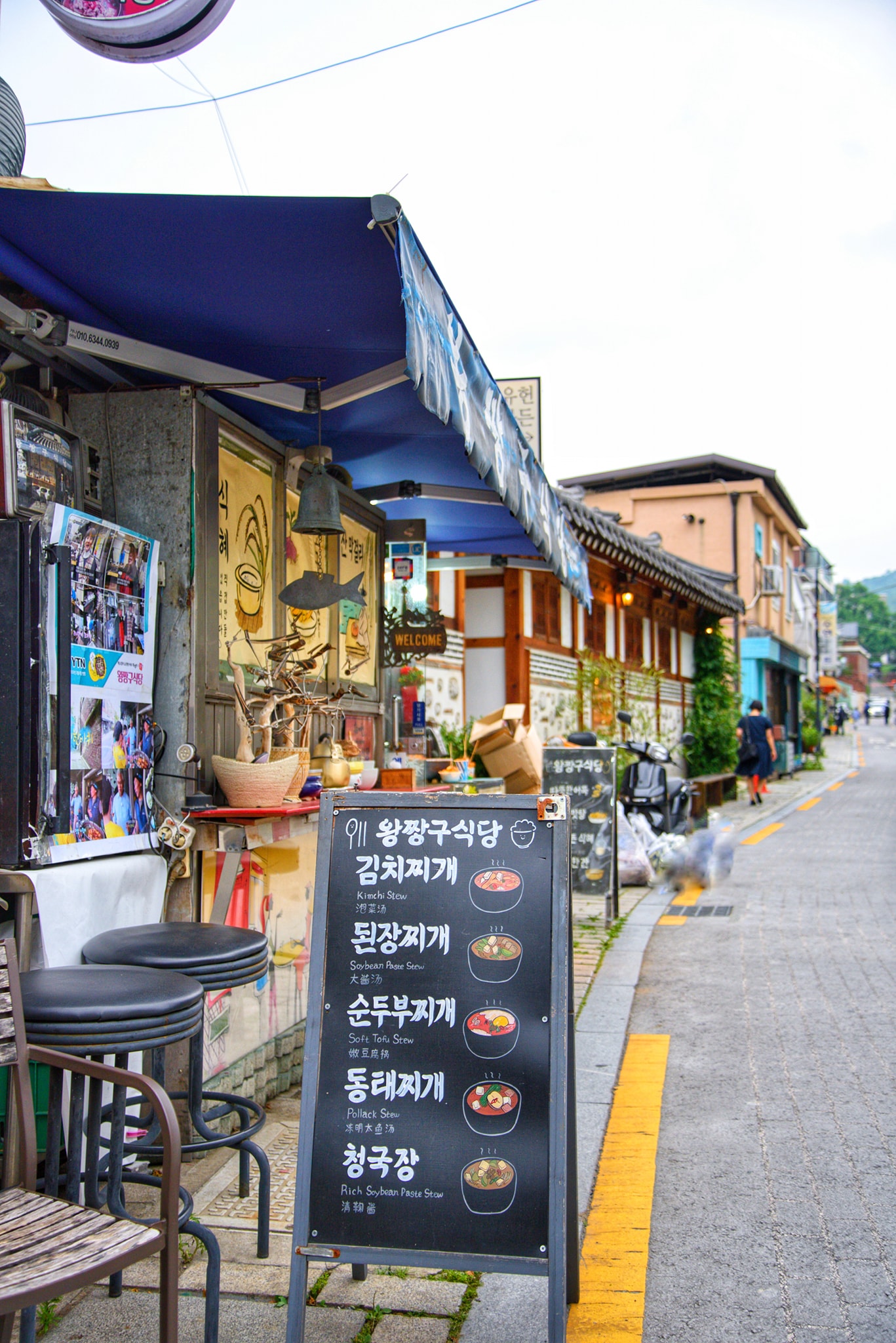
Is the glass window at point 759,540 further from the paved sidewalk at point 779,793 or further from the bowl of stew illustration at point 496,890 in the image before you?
the bowl of stew illustration at point 496,890

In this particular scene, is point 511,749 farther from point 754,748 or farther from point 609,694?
point 754,748

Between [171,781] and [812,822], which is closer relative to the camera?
[171,781]

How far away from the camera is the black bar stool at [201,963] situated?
3.00 m

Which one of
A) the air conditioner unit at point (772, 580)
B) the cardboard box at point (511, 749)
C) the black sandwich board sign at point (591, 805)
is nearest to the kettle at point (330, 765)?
the black sandwich board sign at point (591, 805)

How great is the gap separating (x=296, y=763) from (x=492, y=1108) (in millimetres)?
1924

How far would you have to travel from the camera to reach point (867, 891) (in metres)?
9.71

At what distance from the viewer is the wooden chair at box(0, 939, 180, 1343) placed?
1.90 meters

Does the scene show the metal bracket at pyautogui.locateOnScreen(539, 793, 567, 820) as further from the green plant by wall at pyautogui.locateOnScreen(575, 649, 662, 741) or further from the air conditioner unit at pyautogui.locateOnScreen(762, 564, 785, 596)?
the air conditioner unit at pyautogui.locateOnScreen(762, 564, 785, 596)

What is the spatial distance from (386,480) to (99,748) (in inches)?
122

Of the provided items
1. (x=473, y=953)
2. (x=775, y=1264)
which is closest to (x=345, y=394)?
(x=473, y=953)

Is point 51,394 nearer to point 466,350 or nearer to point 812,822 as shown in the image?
point 466,350

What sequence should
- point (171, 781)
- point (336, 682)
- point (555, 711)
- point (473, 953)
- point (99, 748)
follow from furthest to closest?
1. point (555, 711)
2. point (336, 682)
3. point (171, 781)
4. point (99, 748)
5. point (473, 953)

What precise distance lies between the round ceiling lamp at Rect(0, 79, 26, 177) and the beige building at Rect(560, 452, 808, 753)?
24960 mm

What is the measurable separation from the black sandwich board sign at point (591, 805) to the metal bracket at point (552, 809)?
6.15 m
